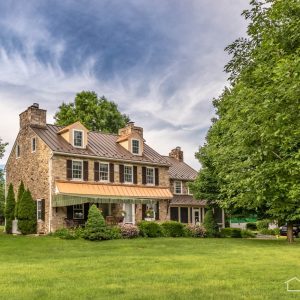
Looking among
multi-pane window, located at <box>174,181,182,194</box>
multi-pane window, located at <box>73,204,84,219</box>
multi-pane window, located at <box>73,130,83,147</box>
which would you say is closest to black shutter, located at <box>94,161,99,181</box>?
multi-pane window, located at <box>73,130,83,147</box>

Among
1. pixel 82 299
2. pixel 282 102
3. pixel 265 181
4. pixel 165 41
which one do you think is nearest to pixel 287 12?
pixel 282 102

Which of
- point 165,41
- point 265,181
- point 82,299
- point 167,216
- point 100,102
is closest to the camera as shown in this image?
point 82,299

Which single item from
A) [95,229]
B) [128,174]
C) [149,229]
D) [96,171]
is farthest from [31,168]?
[149,229]

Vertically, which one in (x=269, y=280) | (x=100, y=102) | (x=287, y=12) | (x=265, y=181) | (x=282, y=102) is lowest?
(x=269, y=280)

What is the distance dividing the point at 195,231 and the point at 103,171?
840 cm

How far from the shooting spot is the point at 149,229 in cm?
2969

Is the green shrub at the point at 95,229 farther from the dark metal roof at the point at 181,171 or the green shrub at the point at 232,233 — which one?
the dark metal roof at the point at 181,171

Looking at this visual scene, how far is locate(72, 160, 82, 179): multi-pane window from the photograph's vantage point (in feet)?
106

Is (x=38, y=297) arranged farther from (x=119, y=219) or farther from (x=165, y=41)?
(x=119, y=219)

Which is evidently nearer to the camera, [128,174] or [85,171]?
[85,171]

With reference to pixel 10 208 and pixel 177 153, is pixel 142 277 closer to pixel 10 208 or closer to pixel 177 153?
pixel 10 208

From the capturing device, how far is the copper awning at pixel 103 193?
2995cm

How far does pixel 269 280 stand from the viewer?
11.4m

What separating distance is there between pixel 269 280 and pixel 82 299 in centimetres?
509
